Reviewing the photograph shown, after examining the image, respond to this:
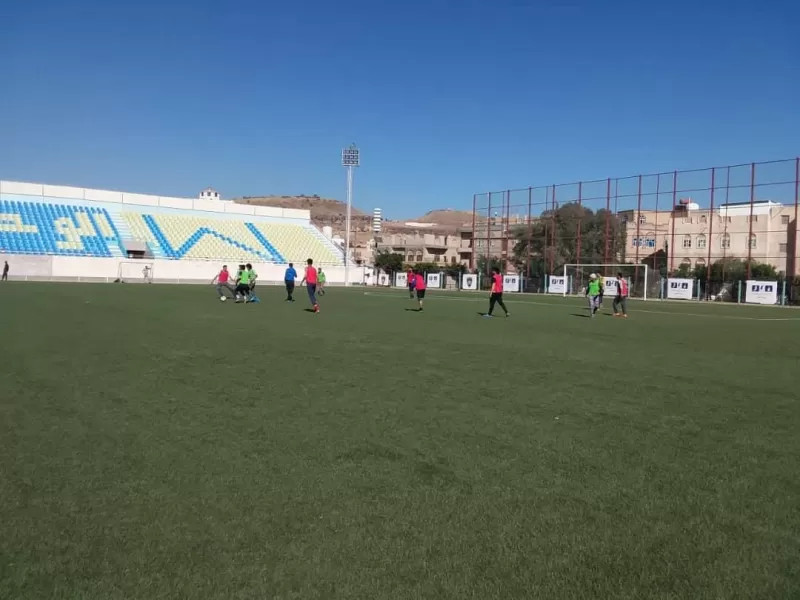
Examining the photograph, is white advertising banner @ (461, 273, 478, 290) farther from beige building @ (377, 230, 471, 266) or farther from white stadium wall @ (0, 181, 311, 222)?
beige building @ (377, 230, 471, 266)

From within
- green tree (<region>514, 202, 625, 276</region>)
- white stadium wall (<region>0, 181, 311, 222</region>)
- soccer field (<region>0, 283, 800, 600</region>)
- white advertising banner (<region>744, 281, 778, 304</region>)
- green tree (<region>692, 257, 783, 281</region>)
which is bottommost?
soccer field (<region>0, 283, 800, 600</region>)

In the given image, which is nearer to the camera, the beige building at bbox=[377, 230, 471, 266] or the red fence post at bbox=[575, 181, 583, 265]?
the red fence post at bbox=[575, 181, 583, 265]

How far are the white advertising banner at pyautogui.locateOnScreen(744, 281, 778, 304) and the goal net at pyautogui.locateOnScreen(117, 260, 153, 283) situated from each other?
A: 4374cm

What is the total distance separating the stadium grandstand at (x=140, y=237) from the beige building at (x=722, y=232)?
27889mm

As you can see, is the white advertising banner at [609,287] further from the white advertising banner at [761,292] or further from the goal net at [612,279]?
the white advertising banner at [761,292]

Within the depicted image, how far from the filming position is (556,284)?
173ft

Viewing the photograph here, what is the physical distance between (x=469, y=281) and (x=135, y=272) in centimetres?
2849

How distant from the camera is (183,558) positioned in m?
3.45

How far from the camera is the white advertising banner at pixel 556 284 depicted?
172 feet

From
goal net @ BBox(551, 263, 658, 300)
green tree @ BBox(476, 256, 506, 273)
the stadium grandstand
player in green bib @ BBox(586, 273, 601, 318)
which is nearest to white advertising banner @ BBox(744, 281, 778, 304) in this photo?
goal net @ BBox(551, 263, 658, 300)

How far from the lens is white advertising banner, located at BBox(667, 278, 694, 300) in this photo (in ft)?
146

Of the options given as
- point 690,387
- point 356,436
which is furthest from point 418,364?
point 356,436

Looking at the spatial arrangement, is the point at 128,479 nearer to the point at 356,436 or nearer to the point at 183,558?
the point at 183,558

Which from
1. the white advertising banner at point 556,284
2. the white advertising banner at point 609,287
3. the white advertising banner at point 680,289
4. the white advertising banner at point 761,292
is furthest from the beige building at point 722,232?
the white advertising banner at point 556,284
